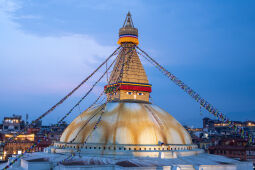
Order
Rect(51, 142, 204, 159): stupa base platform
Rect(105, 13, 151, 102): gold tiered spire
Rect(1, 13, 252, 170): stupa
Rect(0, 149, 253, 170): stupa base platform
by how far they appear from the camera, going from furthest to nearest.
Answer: Rect(105, 13, 151, 102): gold tiered spire
Rect(51, 142, 204, 159): stupa base platform
Rect(1, 13, 252, 170): stupa
Rect(0, 149, 253, 170): stupa base platform

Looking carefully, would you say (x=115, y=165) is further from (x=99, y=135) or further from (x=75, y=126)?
(x=75, y=126)

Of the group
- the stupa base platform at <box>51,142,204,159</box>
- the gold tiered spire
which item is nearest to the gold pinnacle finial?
the gold tiered spire

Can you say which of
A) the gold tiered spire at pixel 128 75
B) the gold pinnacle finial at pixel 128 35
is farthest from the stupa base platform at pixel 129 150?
the gold pinnacle finial at pixel 128 35

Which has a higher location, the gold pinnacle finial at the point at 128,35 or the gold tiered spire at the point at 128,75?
the gold pinnacle finial at the point at 128,35

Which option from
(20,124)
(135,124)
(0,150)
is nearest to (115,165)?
(135,124)

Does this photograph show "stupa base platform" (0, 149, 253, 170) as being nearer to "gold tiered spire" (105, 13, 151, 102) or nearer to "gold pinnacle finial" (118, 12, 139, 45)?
"gold tiered spire" (105, 13, 151, 102)

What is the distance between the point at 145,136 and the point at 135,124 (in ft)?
3.88

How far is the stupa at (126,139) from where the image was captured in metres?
20.9

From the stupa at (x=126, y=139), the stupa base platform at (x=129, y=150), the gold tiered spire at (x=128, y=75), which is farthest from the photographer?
the gold tiered spire at (x=128, y=75)

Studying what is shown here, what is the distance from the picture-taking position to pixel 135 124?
2317 cm

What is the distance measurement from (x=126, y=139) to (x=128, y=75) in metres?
6.31

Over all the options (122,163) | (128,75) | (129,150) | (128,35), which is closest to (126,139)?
(129,150)

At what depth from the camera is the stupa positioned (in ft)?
68.6

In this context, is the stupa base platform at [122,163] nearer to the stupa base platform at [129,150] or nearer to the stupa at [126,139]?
the stupa at [126,139]
